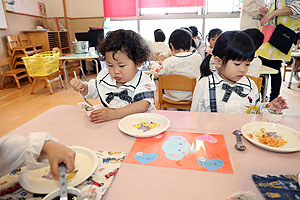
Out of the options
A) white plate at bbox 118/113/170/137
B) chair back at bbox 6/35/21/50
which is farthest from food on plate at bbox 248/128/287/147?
chair back at bbox 6/35/21/50

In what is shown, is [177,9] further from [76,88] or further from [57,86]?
[76,88]

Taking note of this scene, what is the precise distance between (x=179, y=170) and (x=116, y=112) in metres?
0.51

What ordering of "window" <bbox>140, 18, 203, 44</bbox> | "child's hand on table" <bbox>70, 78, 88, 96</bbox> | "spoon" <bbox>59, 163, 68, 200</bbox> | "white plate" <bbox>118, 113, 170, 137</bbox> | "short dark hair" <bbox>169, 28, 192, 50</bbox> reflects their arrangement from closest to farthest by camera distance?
"spoon" <bbox>59, 163, 68, 200</bbox>, "white plate" <bbox>118, 113, 170, 137</bbox>, "child's hand on table" <bbox>70, 78, 88, 96</bbox>, "short dark hair" <bbox>169, 28, 192, 50</bbox>, "window" <bbox>140, 18, 203, 44</bbox>

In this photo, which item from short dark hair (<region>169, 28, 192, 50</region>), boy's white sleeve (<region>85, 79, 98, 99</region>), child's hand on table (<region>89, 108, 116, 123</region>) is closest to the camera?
child's hand on table (<region>89, 108, 116, 123</region>)

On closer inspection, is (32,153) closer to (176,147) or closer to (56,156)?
(56,156)

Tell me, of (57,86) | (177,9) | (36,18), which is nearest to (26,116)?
(57,86)

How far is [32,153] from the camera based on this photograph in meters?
0.48

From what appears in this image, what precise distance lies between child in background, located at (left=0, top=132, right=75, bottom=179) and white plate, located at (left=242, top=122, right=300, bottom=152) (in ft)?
2.03

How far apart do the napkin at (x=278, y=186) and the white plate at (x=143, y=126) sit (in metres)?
0.38

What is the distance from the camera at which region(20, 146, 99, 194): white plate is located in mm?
520

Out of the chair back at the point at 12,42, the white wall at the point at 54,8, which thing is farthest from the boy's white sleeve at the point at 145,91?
the white wall at the point at 54,8

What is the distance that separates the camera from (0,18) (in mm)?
4344

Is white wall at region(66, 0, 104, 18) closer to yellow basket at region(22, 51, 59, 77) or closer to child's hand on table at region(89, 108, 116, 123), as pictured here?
yellow basket at region(22, 51, 59, 77)

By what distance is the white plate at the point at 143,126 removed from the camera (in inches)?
32.1
